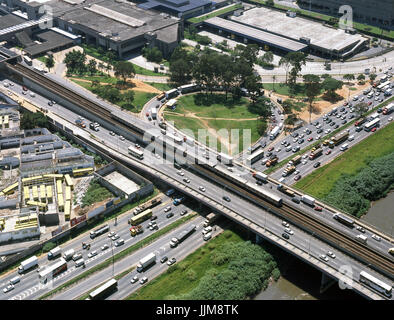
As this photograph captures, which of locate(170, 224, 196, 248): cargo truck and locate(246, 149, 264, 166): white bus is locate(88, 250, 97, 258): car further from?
locate(246, 149, 264, 166): white bus

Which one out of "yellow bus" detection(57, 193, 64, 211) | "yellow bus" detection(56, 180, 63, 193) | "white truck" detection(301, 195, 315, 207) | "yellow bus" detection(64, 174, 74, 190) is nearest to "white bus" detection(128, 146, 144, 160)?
"yellow bus" detection(64, 174, 74, 190)

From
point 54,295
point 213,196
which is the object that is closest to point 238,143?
point 213,196

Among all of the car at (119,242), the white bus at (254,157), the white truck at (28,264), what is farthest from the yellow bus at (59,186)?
the white bus at (254,157)

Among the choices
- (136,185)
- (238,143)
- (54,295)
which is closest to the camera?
(54,295)

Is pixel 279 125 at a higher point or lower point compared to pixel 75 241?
higher

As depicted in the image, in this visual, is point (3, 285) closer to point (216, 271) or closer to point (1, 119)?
point (216, 271)

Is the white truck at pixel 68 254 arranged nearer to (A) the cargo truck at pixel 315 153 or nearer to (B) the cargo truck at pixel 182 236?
(B) the cargo truck at pixel 182 236

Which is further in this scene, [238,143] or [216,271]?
[238,143]
